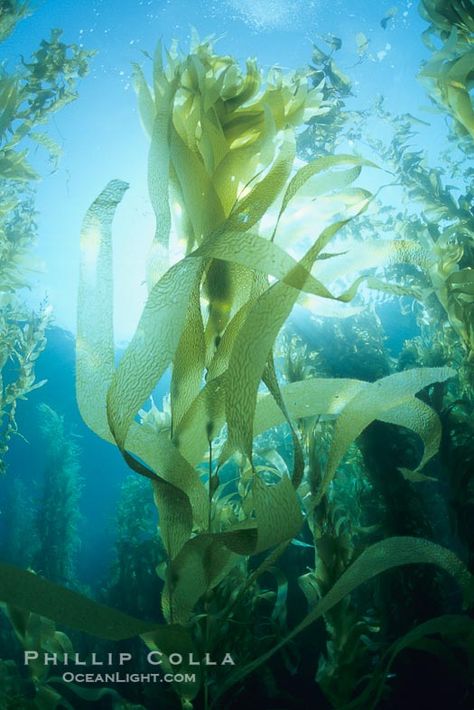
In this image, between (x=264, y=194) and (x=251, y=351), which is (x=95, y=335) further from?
(x=264, y=194)

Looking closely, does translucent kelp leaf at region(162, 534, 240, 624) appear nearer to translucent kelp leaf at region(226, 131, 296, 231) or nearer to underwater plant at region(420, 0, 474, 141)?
translucent kelp leaf at region(226, 131, 296, 231)

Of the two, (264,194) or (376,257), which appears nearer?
(264,194)

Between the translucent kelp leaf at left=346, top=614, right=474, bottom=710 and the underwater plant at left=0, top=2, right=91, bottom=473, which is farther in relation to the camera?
the underwater plant at left=0, top=2, right=91, bottom=473

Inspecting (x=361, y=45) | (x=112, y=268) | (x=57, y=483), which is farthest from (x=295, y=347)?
(x=57, y=483)

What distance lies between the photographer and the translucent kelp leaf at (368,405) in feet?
2.96

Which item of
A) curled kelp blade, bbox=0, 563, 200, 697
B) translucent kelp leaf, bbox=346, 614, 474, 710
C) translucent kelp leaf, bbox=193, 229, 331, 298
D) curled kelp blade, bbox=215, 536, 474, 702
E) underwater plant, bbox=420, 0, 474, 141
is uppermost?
underwater plant, bbox=420, 0, 474, 141

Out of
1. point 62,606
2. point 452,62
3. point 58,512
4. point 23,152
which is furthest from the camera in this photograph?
point 58,512

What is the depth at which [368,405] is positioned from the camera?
92cm

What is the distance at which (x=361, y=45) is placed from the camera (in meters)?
5.11

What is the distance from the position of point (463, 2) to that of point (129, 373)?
2.80 metres

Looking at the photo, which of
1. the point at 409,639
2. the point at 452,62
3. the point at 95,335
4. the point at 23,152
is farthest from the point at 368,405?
the point at 23,152

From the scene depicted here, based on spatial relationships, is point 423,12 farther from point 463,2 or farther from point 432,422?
point 432,422

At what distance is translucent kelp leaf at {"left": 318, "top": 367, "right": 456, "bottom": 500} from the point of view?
A: 903mm

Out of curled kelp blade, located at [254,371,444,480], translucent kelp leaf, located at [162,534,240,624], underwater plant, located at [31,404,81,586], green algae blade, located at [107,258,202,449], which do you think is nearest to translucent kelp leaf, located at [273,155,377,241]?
green algae blade, located at [107,258,202,449]
